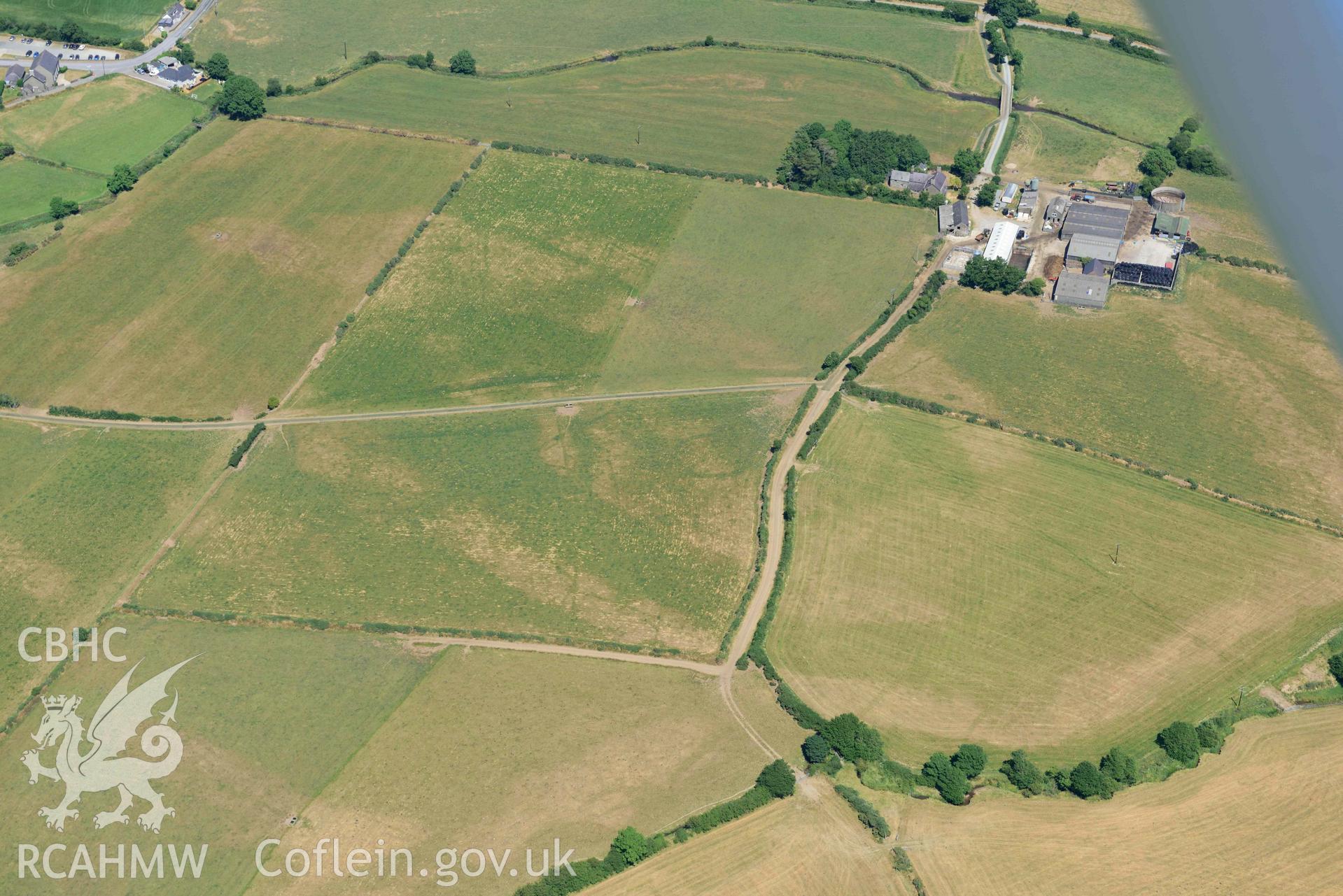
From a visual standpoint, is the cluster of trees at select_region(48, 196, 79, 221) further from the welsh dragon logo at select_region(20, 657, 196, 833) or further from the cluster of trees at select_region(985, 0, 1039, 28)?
the cluster of trees at select_region(985, 0, 1039, 28)

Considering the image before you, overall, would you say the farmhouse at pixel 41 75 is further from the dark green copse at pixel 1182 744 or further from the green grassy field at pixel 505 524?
the dark green copse at pixel 1182 744

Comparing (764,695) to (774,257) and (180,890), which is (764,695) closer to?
(180,890)

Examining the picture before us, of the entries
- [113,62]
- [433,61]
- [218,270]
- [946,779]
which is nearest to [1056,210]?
[946,779]

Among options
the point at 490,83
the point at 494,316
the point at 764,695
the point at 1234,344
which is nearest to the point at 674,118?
the point at 490,83

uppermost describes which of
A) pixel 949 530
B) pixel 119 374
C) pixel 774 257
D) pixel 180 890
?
pixel 774 257

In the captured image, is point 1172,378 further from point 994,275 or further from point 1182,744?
point 1182,744

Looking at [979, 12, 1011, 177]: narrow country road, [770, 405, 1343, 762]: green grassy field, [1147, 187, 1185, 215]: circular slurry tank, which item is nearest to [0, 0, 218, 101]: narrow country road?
[979, 12, 1011, 177]: narrow country road
